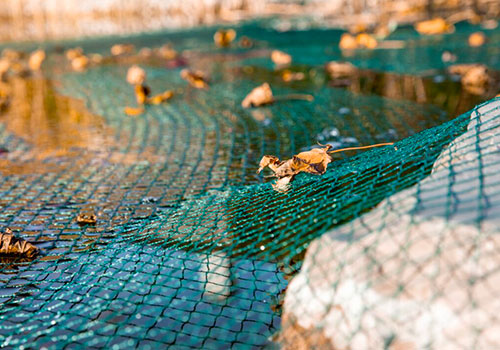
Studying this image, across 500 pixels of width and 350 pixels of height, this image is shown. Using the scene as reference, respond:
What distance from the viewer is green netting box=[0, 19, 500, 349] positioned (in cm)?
182

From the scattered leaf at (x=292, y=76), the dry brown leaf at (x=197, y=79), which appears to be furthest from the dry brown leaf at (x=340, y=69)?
the dry brown leaf at (x=197, y=79)

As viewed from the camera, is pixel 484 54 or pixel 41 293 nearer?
pixel 41 293

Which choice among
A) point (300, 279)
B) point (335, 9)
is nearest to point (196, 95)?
point (300, 279)

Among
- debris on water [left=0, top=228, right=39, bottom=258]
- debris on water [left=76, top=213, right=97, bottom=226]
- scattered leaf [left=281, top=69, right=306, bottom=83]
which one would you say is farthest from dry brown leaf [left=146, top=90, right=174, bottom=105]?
debris on water [left=0, top=228, right=39, bottom=258]

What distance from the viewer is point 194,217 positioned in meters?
2.54

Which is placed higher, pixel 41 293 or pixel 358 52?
pixel 358 52

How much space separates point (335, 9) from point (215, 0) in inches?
184

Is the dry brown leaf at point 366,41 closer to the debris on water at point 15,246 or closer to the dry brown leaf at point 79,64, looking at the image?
the dry brown leaf at point 79,64

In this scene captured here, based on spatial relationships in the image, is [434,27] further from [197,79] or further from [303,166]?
[303,166]

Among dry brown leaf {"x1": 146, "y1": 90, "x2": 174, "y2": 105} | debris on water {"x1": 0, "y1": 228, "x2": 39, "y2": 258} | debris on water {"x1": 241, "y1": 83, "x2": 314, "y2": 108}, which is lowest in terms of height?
debris on water {"x1": 0, "y1": 228, "x2": 39, "y2": 258}

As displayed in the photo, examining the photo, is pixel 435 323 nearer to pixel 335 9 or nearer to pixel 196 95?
pixel 196 95

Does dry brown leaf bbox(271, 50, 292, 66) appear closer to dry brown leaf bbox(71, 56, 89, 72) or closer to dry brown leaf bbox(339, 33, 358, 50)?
dry brown leaf bbox(339, 33, 358, 50)

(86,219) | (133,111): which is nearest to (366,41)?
(133,111)

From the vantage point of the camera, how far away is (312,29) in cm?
1362
